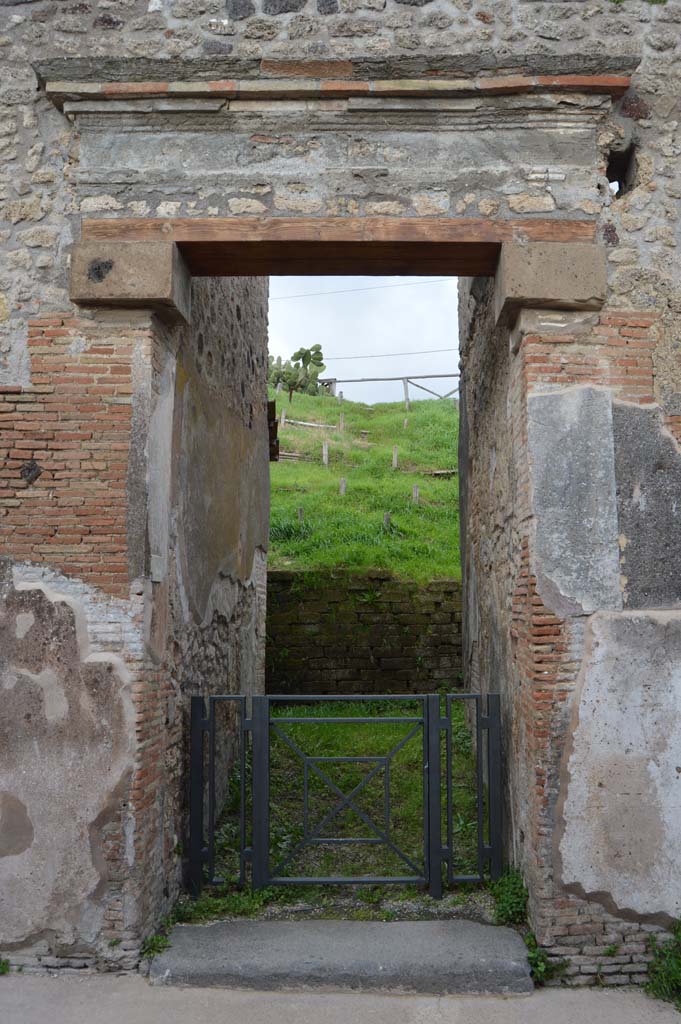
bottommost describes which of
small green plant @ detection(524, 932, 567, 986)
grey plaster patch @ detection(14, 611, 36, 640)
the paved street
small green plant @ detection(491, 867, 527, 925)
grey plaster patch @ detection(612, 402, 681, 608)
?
the paved street

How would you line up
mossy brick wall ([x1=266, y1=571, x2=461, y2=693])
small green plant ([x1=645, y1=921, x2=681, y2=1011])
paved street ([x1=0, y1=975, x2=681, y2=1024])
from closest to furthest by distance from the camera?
paved street ([x1=0, y1=975, x2=681, y2=1024])
small green plant ([x1=645, y1=921, x2=681, y2=1011])
mossy brick wall ([x1=266, y1=571, x2=461, y2=693])

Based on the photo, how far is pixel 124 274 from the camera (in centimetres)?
420

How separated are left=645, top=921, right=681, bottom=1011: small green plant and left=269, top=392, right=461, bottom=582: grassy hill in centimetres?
728

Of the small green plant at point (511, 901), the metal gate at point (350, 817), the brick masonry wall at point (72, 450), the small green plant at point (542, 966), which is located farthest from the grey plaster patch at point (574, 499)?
the brick masonry wall at point (72, 450)

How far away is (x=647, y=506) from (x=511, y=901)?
2276 millimetres

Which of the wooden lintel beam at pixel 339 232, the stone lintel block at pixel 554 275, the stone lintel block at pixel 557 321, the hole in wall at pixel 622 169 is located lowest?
A: the stone lintel block at pixel 557 321

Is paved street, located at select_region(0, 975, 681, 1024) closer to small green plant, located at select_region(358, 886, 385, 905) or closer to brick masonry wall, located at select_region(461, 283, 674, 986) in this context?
brick masonry wall, located at select_region(461, 283, 674, 986)

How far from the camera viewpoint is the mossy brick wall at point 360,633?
1037 cm

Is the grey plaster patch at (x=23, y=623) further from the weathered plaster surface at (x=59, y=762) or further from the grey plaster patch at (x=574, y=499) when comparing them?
the grey plaster patch at (x=574, y=499)

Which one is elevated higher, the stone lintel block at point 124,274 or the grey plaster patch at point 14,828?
the stone lintel block at point 124,274

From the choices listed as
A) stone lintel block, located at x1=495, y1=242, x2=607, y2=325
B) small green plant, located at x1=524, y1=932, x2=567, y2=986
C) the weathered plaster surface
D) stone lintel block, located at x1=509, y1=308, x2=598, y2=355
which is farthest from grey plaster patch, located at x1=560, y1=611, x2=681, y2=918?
the weathered plaster surface

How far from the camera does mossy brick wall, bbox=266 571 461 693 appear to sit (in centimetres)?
1037

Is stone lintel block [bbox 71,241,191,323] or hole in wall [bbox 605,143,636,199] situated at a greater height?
hole in wall [bbox 605,143,636,199]

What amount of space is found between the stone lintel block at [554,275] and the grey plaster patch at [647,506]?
2.10 feet
